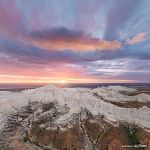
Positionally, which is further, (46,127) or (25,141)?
(46,127)

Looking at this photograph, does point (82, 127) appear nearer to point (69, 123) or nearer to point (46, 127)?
point (69, 123)

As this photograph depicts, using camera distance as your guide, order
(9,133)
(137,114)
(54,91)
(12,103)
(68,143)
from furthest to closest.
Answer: (54,91)
(12,103)
(137,114)
(9,133)
(68,143)

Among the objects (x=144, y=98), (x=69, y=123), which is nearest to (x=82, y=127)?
(x=69, y=123)

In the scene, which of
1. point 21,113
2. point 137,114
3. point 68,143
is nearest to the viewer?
point 68,143

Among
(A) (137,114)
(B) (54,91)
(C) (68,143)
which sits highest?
(B) (54,91)

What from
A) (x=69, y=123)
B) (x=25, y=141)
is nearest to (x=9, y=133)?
(x=25, y=141)

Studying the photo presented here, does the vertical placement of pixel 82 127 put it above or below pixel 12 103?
below
